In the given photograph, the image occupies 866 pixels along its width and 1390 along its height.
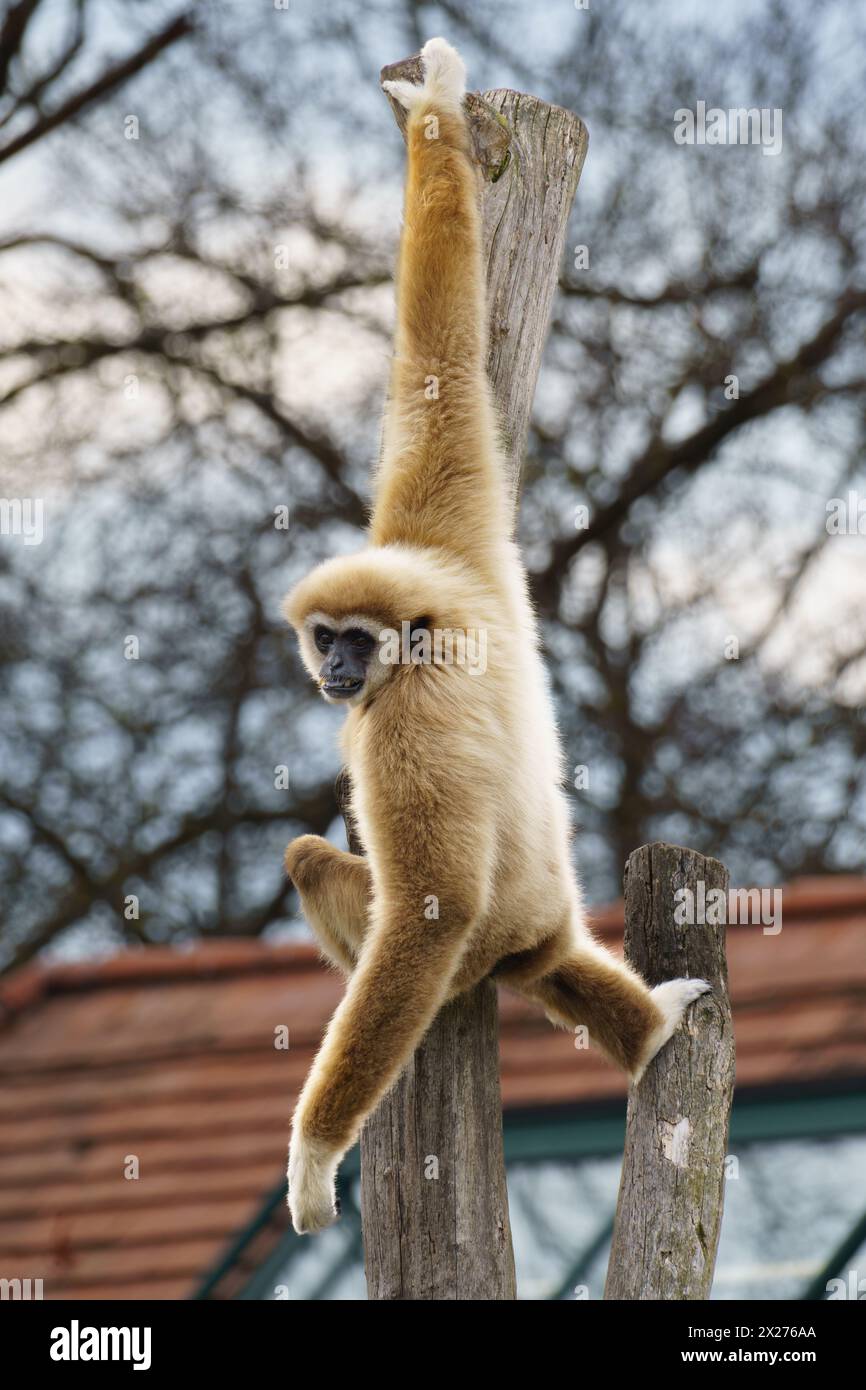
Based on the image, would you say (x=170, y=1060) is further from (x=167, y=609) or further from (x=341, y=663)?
(x=341, y=663)

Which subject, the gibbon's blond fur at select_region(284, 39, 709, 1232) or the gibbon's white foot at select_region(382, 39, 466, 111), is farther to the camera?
the gibbon's white foot at select_region(382, 39, 466, 111)

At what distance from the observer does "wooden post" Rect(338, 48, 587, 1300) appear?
404 centimetres

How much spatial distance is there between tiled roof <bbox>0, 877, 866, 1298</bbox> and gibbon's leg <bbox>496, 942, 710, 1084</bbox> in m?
4.47

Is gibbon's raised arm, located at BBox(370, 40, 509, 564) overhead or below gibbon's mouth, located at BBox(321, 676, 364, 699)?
overhead

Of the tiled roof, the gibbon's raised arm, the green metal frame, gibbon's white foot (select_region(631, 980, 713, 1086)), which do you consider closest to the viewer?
gibbon's white foot (select_region(631, 980, 713, 1086))

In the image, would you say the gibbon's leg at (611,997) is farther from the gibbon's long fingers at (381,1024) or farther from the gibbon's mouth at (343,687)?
the gibbon's mouth at (343,687)

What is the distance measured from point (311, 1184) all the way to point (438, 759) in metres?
1.09

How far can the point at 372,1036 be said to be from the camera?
3.81 m

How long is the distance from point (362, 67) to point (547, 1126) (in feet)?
24.4

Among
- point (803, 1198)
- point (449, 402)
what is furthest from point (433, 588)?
point (803, 1198)

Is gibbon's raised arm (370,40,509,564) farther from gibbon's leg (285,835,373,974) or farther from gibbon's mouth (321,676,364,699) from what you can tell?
gibbon's leg (285,835,373,974)

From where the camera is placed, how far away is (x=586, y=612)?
12.0 meters

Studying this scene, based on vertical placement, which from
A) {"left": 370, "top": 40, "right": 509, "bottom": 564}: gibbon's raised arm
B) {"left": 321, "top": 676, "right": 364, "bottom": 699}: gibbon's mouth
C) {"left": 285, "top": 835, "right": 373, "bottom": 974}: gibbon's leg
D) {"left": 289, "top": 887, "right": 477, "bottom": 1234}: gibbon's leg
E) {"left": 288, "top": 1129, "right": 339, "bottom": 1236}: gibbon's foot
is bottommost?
{"left": 288, "top": 1129, "right": 339, "bottom": 1236}: gibbon's foot

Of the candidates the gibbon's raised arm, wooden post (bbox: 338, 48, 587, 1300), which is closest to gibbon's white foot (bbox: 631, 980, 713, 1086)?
wooden post (bbox: 338, 48, 587, 1300)
